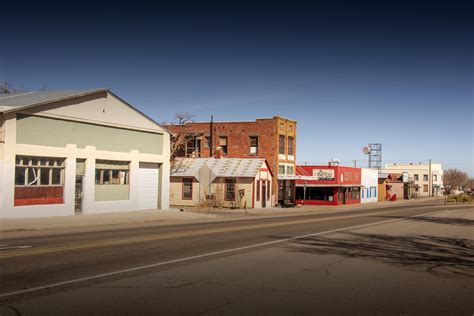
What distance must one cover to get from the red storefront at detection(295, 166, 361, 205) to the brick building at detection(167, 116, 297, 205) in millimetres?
4847

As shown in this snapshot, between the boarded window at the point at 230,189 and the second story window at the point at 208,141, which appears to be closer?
the boarded window at the point at 230,189

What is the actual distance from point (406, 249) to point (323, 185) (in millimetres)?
46385

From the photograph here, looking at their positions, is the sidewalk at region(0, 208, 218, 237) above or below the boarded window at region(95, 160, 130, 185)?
below

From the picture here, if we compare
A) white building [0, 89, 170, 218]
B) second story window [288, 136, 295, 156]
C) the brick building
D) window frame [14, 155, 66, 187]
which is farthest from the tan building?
window frame [14, 155, 66, 187]

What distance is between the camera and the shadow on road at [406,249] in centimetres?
1270

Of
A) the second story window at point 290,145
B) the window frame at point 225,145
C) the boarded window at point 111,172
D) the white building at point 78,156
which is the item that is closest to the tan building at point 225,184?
the window frame at point 225,145

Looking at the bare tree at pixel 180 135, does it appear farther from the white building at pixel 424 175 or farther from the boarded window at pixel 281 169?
the white building at pixel 424 175

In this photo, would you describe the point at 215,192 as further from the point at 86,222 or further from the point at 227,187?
the point at 86,222

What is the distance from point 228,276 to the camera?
10.4 meters

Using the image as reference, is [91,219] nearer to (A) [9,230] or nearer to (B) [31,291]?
(A) [9,230]

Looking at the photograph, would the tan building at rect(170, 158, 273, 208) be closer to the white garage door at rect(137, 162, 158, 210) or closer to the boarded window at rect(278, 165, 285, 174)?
the boarded window at rect(278, 165, 285, 174)

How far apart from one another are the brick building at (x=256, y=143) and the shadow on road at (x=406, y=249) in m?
32.5

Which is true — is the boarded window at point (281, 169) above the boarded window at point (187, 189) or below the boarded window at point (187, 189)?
above

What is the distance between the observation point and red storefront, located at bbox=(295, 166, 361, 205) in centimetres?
6238
